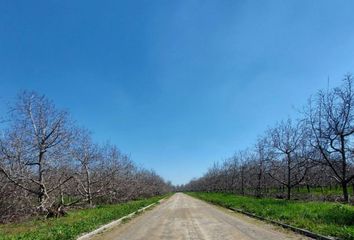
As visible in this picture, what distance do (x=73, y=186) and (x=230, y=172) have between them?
52412 mm

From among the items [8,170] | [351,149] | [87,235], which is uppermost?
[351,149]

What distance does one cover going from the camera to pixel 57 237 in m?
13.4

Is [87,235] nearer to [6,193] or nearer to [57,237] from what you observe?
[57,237]

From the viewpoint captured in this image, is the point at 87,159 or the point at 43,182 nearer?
the point at 43,182

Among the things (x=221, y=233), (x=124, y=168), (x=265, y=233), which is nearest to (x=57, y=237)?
(x=221, y=233)

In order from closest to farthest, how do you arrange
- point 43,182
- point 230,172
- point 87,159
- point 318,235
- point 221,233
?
1. point 318,235
2. point 221,233
3. point 43,182
4. point 87,159
5. point 230,172

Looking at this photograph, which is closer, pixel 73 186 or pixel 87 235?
pixel 87 235

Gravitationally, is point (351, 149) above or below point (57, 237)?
above

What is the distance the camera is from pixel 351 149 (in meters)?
25.1

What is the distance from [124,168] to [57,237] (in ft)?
139

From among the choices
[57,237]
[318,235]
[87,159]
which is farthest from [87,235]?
[87,159]

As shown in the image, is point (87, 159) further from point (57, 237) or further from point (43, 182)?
point (57, 237)

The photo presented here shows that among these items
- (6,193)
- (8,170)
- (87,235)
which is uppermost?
(8,170)

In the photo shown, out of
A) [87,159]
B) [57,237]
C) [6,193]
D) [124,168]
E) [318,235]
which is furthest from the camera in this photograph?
[124,168]
